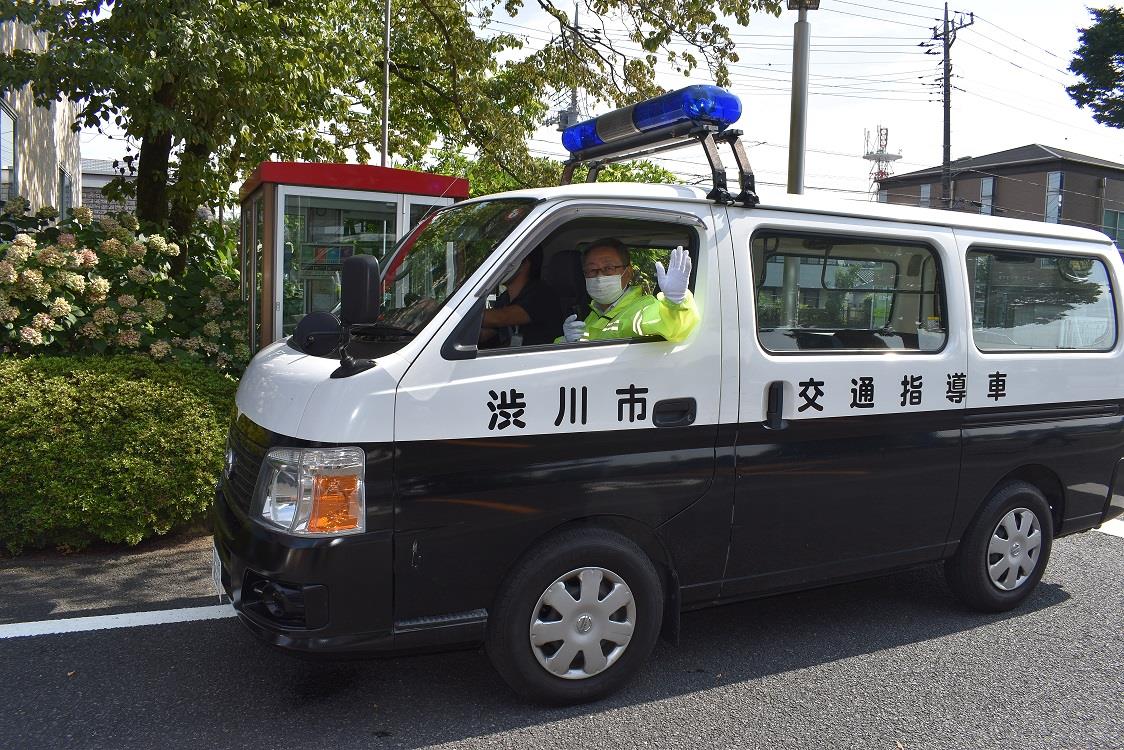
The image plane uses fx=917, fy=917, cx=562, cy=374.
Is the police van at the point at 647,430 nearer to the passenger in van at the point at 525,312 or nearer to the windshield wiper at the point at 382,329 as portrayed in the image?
the windshield wiper at the point at 382,329

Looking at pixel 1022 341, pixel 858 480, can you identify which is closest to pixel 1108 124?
pixel 1022 341

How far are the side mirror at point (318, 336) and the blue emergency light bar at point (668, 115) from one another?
5.47 feet

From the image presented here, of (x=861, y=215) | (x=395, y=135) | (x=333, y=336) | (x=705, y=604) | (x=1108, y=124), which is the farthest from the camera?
(x=1108, y=124)

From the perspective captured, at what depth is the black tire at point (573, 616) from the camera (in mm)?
3469

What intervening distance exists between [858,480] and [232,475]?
108 inches

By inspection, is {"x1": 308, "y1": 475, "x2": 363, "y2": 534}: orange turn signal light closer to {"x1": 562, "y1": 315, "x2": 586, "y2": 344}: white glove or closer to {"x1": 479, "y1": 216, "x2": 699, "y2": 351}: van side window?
{"x1": 479, "y1": 216, "x2": 699, "y2": 351}: van side window

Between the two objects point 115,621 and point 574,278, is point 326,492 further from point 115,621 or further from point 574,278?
point 115,621

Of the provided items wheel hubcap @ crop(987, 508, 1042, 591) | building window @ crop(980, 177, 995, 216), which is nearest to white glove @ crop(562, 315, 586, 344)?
wheel hubcap @ crop(987, 508, 1042, 591)

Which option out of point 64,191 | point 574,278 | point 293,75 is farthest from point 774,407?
point 64,191

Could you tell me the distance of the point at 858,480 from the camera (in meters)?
4.18

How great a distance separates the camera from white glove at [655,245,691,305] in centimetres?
359

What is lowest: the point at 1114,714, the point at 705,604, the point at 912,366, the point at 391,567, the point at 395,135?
the point at 1114,714

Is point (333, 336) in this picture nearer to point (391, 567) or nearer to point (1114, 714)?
point (391, 567)

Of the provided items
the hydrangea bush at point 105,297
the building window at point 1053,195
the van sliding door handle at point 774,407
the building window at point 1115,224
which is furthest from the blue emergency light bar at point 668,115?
the building window at point 1115,224
